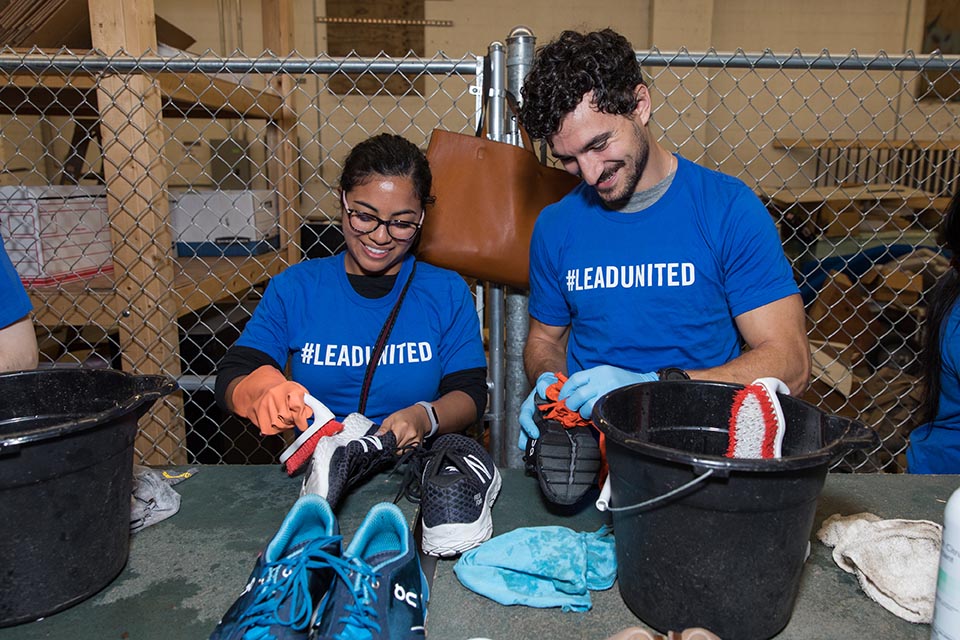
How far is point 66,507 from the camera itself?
0.81 meters

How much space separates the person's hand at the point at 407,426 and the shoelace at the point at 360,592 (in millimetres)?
437

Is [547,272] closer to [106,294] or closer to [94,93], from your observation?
[106,294]

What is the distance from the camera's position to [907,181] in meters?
5.63

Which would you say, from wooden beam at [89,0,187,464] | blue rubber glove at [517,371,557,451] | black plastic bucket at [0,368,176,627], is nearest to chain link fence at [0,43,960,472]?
wooden beam at [89,0,187,464]

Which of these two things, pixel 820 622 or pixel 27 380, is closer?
pixel 820 622

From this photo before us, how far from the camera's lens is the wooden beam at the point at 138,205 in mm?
1961

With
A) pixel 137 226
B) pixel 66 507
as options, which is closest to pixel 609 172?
pixel 66 507

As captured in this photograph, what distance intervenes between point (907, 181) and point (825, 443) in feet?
19.1

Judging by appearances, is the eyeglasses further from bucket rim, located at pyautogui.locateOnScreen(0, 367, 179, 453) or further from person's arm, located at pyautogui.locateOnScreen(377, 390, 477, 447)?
bucket rim, located at pyautogui.locateOnScreen(0, 367, 179, 453)

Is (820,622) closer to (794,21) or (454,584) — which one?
(454,584)

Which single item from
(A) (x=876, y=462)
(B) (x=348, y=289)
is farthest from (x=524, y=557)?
(A) (x=876, y=462)

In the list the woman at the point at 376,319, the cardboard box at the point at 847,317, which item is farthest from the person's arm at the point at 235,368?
Answer: the cardboard box at the point at 847,317

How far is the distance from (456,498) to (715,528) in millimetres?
413

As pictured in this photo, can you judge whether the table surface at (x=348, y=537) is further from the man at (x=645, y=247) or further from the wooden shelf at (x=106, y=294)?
the wooden shelf at (x=106, y=294)
